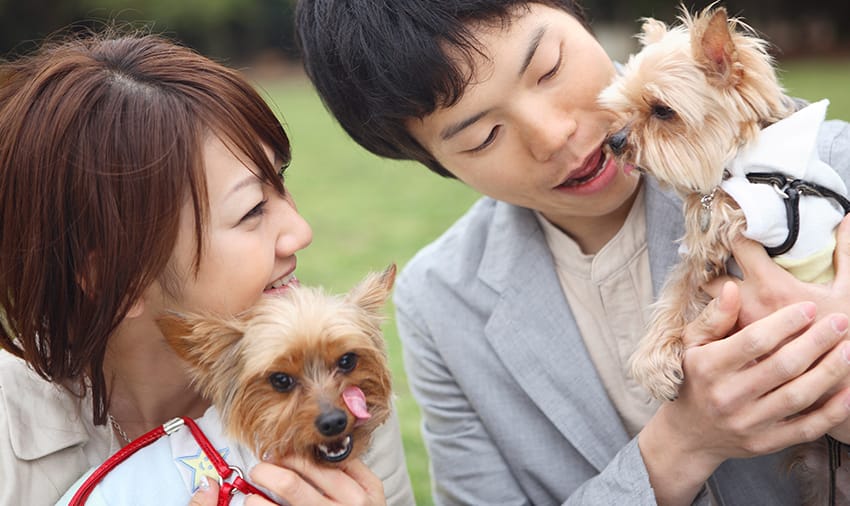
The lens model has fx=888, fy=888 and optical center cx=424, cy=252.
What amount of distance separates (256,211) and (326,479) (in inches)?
31.4

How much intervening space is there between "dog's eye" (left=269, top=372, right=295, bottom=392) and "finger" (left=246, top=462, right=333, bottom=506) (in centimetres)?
21

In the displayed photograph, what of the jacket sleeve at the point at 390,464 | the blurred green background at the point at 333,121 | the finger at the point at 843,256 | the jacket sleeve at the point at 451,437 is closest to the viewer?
the finger at the point at 843,256

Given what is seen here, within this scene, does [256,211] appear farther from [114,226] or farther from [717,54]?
[717,54]

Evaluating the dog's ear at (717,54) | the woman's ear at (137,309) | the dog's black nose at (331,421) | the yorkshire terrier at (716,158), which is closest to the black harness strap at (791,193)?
the yorkshire terrier at (716,158)

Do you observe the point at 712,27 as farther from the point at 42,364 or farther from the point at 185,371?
the point at 42,364

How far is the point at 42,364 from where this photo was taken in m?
2.61

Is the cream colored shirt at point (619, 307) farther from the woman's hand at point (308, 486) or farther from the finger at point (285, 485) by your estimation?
the finger at point (285, 485)

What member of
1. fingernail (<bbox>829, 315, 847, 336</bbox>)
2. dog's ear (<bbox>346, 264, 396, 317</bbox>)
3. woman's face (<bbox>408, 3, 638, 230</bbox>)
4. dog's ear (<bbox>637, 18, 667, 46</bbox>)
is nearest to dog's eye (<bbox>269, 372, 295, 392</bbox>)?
dog's ear (<bbox>346, 264, 396, 317</bbox>)

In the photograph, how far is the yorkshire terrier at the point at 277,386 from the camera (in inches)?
92.0

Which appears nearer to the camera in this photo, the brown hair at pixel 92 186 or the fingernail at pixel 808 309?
the fingernail at pixel 808 309

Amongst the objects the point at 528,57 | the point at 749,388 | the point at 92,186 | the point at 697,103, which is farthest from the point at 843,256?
the point at 92,186

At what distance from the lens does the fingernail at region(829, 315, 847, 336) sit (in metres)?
2.28

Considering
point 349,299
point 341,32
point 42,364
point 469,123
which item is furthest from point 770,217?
point 42,364

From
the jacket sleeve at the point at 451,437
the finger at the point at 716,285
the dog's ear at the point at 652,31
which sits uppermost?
the dog's ear at the point at 652,31
